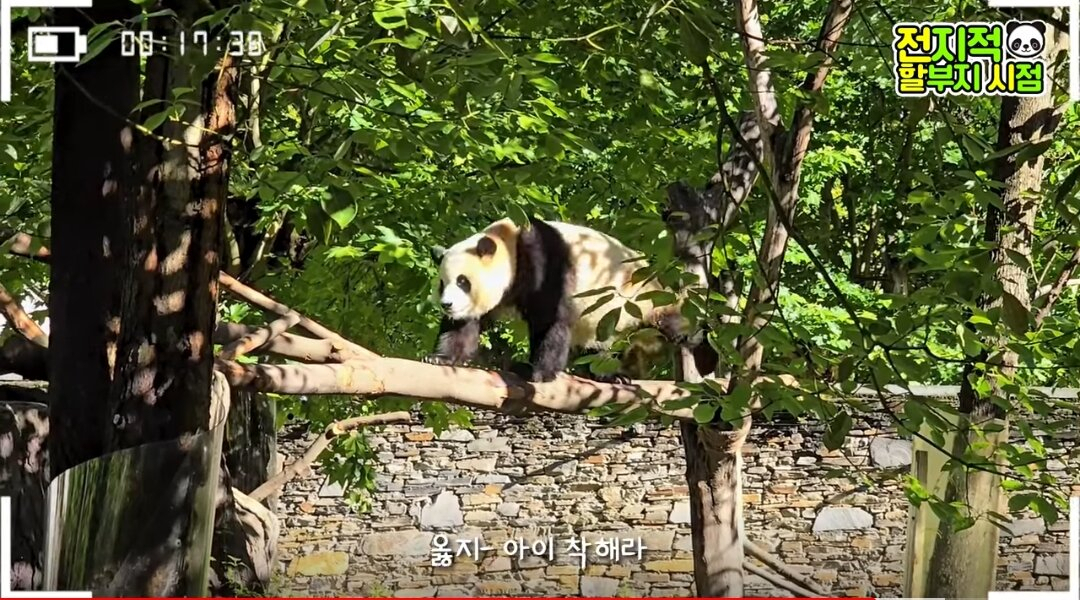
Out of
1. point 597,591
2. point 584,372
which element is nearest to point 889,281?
point 584,372

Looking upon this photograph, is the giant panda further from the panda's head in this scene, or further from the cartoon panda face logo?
the cartoon panda face logo

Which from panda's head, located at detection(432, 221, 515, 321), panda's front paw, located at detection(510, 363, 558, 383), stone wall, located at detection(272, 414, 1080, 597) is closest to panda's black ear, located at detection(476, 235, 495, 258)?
panda's head, located at detection(432, 221, 515, 321)

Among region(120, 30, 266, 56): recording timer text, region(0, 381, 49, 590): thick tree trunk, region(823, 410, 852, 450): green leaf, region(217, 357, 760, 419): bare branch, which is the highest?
region(120, 30, 266, 56): recording timer text

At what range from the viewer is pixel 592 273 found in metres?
3.81

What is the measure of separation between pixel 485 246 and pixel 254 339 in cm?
119

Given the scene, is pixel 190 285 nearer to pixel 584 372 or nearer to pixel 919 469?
pixel 584 372

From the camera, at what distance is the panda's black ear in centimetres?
388

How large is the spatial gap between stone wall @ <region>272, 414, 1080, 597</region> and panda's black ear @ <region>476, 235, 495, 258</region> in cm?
293

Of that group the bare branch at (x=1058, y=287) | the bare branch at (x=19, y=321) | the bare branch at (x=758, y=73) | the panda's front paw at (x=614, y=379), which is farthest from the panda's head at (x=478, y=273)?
the bare branch at (x=1058, y=287)

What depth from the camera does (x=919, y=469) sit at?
3902 millimetres

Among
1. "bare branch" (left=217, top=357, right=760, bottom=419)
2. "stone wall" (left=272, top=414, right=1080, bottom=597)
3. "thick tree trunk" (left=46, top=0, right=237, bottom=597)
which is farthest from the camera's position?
"stone wall" (left=272, top=414, right=1080, bottom=597)

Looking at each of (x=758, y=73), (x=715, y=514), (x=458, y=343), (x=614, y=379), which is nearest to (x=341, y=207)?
(x=758, y=73)

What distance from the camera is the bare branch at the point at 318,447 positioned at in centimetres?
577

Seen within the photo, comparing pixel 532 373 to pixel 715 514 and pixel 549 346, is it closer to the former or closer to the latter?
pixel 549 346
